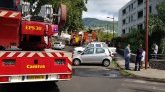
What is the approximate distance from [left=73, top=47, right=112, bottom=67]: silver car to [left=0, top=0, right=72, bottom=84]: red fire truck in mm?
15998

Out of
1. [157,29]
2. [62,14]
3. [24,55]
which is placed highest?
[157,29]

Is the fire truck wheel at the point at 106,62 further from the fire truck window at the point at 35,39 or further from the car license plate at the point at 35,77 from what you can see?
the car license plate at the point at 35,77

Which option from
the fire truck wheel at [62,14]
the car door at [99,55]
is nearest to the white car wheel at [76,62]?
the car door at [99,55]

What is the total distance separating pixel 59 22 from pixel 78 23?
63784mm

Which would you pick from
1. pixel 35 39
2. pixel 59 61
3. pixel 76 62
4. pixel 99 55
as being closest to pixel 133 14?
pixel 99 55

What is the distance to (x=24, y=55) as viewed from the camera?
12594mm

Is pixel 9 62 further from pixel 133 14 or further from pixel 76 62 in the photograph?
pixel 133 14

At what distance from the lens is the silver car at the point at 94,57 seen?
1148 inches

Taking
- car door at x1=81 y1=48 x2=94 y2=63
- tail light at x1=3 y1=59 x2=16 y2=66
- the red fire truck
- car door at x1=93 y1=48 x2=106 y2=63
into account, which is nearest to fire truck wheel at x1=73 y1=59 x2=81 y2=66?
car door at x1=81 y1=48 x2=94 y2=63

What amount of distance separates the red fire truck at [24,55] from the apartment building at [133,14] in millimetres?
60325

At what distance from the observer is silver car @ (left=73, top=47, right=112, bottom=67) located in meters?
29.2

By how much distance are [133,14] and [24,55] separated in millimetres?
88632

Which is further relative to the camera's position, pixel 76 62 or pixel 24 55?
pixel 76 62

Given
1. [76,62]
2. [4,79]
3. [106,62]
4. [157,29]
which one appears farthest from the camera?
[157,29]
